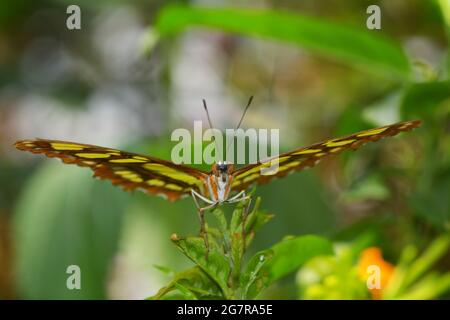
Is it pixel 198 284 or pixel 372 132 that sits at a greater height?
pixel 372 132

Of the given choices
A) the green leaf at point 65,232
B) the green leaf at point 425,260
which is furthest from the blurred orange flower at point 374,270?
the green leaf at point 65,232

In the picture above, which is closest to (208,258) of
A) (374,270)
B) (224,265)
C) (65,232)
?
(224,265)

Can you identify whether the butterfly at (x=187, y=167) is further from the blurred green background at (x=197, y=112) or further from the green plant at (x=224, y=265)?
the blurred green background at (x=197, y=112)

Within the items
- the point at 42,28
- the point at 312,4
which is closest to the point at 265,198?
the point at 312,4

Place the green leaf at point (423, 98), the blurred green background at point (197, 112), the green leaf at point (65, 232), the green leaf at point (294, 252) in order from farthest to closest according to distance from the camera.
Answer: the green leaf at point (65, 232), the blurred green background at point (197, 112), the green leaf at point (423, 98), the green leaf at point (294, 252)

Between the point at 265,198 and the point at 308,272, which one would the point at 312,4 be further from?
the point at 308,272

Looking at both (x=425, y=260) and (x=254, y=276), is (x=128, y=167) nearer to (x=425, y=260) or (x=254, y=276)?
(x=254, y=276)
